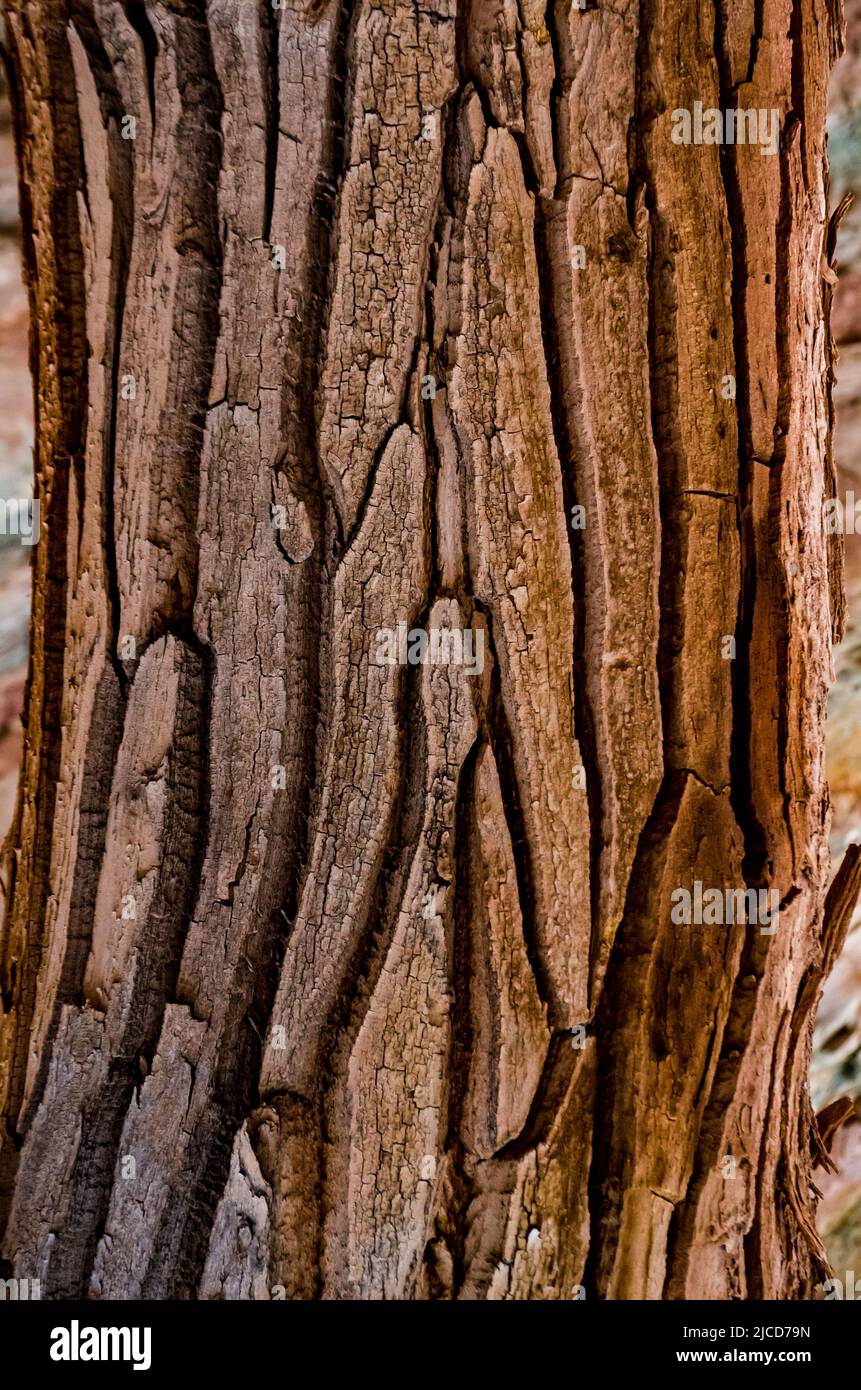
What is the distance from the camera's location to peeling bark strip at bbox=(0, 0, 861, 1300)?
596mm

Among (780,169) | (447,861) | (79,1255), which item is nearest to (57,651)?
(447,861)

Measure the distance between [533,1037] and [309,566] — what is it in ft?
1.08

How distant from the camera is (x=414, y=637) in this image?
602 millimetres

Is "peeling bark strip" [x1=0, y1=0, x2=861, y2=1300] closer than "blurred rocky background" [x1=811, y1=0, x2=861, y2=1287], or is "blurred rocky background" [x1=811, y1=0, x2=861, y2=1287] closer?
"peeling bark strip" [x1=0, y1=0, x2=861, y2=1300]

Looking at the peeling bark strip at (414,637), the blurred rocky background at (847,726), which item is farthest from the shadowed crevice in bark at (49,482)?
the blurred rocky background at (847,726)

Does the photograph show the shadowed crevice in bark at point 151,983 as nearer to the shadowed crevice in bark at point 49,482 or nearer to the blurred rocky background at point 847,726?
the shadowed crevice in bark at point 49,482

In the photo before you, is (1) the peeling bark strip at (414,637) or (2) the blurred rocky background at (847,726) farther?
(2) the blurred rocky background at (847,726)

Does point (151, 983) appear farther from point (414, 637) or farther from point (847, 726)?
point (847, 726)

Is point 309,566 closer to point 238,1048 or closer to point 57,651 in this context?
point 57,651

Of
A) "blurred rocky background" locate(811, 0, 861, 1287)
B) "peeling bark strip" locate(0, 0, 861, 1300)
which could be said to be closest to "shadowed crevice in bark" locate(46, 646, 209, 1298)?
"peeling bark strip" locate(0, 0, 861, 1300)

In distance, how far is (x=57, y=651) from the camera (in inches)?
25.9

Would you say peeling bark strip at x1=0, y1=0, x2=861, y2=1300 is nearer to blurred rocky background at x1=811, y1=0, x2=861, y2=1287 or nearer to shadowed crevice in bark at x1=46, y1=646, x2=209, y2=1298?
shadowed crevice in bark at x1=46, y1=646, x2=209, y2=1298

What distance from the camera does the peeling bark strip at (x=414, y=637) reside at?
60 cm

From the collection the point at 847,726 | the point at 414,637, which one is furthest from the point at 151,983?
the point at 847,726
